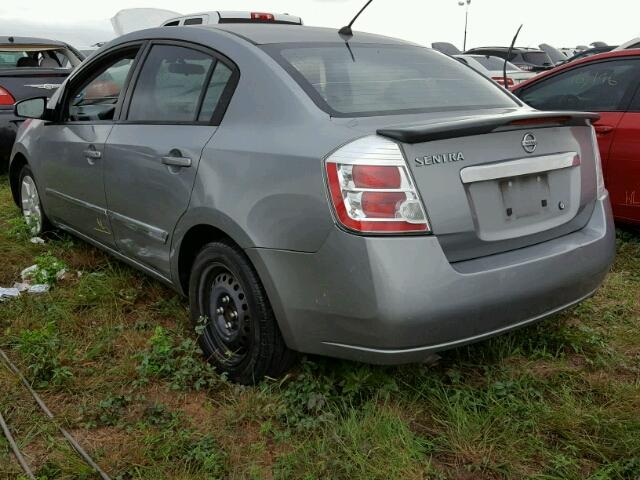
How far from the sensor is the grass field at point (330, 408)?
2270 mm

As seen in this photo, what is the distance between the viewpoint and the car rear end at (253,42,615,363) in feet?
7.24

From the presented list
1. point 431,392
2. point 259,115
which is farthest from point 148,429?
point 259,115

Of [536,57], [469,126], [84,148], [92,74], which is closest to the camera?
[469,126]

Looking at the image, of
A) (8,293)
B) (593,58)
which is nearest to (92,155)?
(8,293)

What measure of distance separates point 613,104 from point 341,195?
3.09m

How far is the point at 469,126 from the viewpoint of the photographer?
2.30 m

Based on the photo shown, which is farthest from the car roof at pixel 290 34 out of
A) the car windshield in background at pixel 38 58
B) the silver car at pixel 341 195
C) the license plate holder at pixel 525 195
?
the car windshield in background at pixel 38 58

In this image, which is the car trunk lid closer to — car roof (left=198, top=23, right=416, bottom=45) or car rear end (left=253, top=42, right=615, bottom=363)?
car rear end (left=253, top=42, right=615, bottom=363)

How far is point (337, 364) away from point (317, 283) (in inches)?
25.4

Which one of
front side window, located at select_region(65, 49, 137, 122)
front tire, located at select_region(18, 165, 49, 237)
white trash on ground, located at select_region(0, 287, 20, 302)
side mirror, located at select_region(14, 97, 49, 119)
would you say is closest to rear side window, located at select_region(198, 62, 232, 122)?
front side window, located at select_region(65, 49, 137, 122)

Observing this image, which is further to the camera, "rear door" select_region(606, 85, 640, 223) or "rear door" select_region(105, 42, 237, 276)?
"rear door" select_region(606, 85, 640, 223)

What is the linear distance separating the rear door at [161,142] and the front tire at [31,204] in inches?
56.7

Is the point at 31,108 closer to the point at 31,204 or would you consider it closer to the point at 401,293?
the point at 31,204

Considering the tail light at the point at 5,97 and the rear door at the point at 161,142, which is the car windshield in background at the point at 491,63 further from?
the rear door at the point at 161,142
